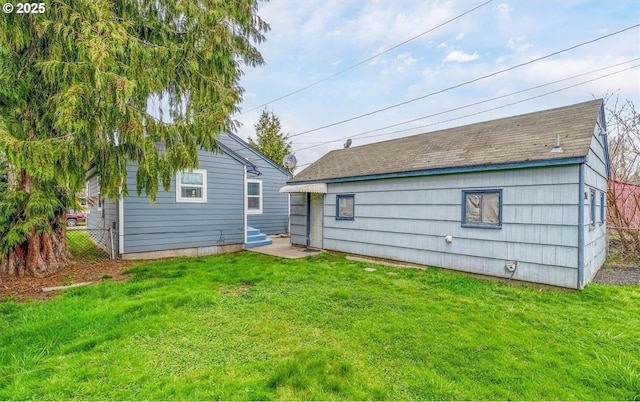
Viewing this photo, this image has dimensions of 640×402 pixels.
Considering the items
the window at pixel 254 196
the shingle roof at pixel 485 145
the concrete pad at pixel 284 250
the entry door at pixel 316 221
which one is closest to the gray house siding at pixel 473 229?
the shingle roof at pixel 485 145

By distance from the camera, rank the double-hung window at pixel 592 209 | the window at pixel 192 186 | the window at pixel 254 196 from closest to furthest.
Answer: the double-hung window at pixel 592 209, the window at pixel 192 186, the window at pixel 254 196

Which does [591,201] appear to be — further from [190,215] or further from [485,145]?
[190,215]

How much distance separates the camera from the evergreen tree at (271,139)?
893 inches

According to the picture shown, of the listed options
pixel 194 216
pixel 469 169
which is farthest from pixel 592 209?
pixel 194 216

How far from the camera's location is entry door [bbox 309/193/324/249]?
10.0 m

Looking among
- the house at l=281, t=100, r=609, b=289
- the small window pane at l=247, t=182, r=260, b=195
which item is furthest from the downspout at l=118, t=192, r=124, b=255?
the small window pane at l=247, t=182, r=260, b=195

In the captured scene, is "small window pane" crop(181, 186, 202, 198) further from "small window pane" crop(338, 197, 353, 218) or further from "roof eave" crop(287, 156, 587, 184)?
"small window pane" crop(338, 197, 353, 218)

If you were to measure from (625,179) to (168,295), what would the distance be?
13006mm

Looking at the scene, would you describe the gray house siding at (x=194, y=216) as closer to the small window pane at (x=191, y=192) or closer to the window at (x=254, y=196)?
the small window pane at (x=191, y=192)

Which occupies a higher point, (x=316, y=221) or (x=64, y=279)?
(x=316, y=221)

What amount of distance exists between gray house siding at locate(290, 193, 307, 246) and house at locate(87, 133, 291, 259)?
1106 millimetres

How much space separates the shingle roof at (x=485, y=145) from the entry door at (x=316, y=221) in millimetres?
690

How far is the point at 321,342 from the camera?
3303 millimetres

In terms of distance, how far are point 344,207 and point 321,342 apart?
6.27 m
